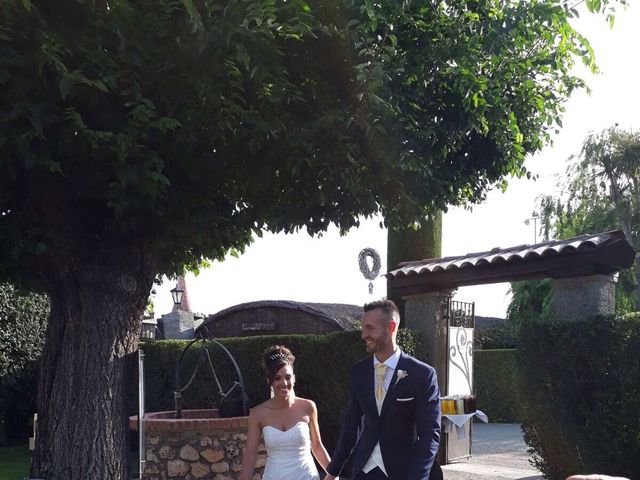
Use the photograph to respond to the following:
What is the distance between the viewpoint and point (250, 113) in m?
8.51

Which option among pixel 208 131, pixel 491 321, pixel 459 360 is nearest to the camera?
pixel 208 131

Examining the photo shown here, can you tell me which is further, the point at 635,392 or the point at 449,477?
the point at 449,477

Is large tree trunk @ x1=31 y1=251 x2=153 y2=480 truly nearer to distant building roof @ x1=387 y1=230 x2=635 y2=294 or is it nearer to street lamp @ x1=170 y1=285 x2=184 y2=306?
distant building roof @ x1=387 y1=230 x2=635 y2=294

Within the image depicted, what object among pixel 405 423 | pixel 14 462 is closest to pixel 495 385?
pixel 14 462

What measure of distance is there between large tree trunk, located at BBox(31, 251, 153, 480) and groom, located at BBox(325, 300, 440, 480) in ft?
18.4

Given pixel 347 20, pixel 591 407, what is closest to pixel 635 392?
pixel 591 407

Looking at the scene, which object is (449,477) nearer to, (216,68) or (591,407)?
(591,407)

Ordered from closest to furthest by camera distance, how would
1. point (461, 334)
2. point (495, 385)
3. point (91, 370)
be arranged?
1. point (91, 370)
2. point (461, 334)
3. point (495, 385)

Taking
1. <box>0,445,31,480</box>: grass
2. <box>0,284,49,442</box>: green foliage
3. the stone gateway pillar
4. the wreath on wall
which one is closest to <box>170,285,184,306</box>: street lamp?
<box>0,284,49,442</box>: green foliage

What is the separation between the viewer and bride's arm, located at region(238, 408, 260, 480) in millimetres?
5789

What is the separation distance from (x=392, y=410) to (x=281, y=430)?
5.03ft

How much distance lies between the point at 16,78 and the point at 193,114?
1.72 metres

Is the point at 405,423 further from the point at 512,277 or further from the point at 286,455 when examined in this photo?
the point at 512,277

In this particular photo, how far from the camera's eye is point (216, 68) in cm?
795
